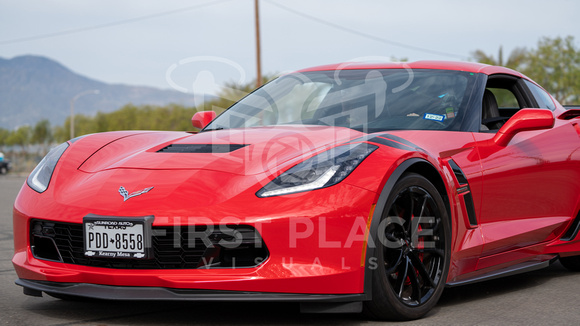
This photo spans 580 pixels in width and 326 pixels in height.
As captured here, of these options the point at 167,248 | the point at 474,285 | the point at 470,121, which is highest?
the point at 470,121

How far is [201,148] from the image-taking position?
12.3 feet

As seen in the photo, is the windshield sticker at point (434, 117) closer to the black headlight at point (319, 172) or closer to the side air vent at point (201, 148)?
the black headlight at point (319, 172)

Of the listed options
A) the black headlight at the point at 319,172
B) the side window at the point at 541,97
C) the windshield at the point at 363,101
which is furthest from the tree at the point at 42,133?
the black headlight at the point at 319,172

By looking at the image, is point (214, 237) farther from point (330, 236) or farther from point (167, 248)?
point (330, 236)

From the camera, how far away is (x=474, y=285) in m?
4.68

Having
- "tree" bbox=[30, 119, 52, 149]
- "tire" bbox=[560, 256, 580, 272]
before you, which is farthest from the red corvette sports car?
"tree" bbox=[30, 119, 52, 149]

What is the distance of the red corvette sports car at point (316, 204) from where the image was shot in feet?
10.2

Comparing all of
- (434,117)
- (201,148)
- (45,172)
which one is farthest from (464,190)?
(45,172)

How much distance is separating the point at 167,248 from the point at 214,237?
0.70 feet

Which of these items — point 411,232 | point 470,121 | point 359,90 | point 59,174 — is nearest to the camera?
point 411,232

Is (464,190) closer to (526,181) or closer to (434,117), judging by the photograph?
(434,117)

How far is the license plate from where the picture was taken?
312 centimetres

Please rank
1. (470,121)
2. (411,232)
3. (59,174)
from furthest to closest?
1. (470,121)
2. (59,174)
3. (411,232)

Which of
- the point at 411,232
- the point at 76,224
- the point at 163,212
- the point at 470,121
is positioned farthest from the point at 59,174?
the point at 470,121
